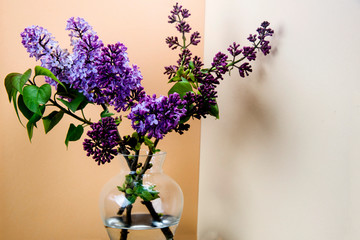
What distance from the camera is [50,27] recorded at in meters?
1.30

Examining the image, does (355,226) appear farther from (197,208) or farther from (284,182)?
(197,208)

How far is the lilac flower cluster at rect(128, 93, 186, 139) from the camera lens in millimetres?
836

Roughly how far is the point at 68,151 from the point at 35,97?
0.51m

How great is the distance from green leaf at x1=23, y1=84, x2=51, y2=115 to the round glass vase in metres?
0.26

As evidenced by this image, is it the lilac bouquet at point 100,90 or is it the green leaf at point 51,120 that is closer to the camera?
the lilac bouquet at point 100,90

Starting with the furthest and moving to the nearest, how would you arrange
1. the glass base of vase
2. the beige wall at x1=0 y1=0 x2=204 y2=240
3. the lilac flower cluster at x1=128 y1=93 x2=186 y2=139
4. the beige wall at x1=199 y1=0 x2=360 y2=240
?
the beige wall at x1=0 y1=0 x2=204 y2=240, the glass base of vase, the lilac flower cluster at x1=128 y1=93 x2=186 y2=139, the beige wall at x1=199 y1=0 x2=360 y2=240

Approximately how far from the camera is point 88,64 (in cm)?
89

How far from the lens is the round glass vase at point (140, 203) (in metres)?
0.96

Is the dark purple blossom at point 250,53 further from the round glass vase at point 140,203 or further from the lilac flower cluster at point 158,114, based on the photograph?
the round glass vase at point 140,203

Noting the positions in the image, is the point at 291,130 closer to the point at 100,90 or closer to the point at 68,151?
the point at 100,90

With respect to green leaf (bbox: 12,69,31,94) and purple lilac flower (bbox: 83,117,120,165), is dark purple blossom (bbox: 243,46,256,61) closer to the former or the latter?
purple lilac flower (bbox: 83,117,120,165)

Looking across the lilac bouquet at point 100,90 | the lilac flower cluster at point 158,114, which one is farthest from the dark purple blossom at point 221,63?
the lilac flower cluster at point 158,114

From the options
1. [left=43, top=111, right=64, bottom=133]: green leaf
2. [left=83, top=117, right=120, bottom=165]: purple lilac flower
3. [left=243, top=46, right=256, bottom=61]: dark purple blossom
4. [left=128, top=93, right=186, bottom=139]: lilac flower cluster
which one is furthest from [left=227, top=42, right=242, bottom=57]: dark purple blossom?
[left=43, top=111, right=64, bottom=133]: green leaf

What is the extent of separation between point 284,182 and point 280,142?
93mm
